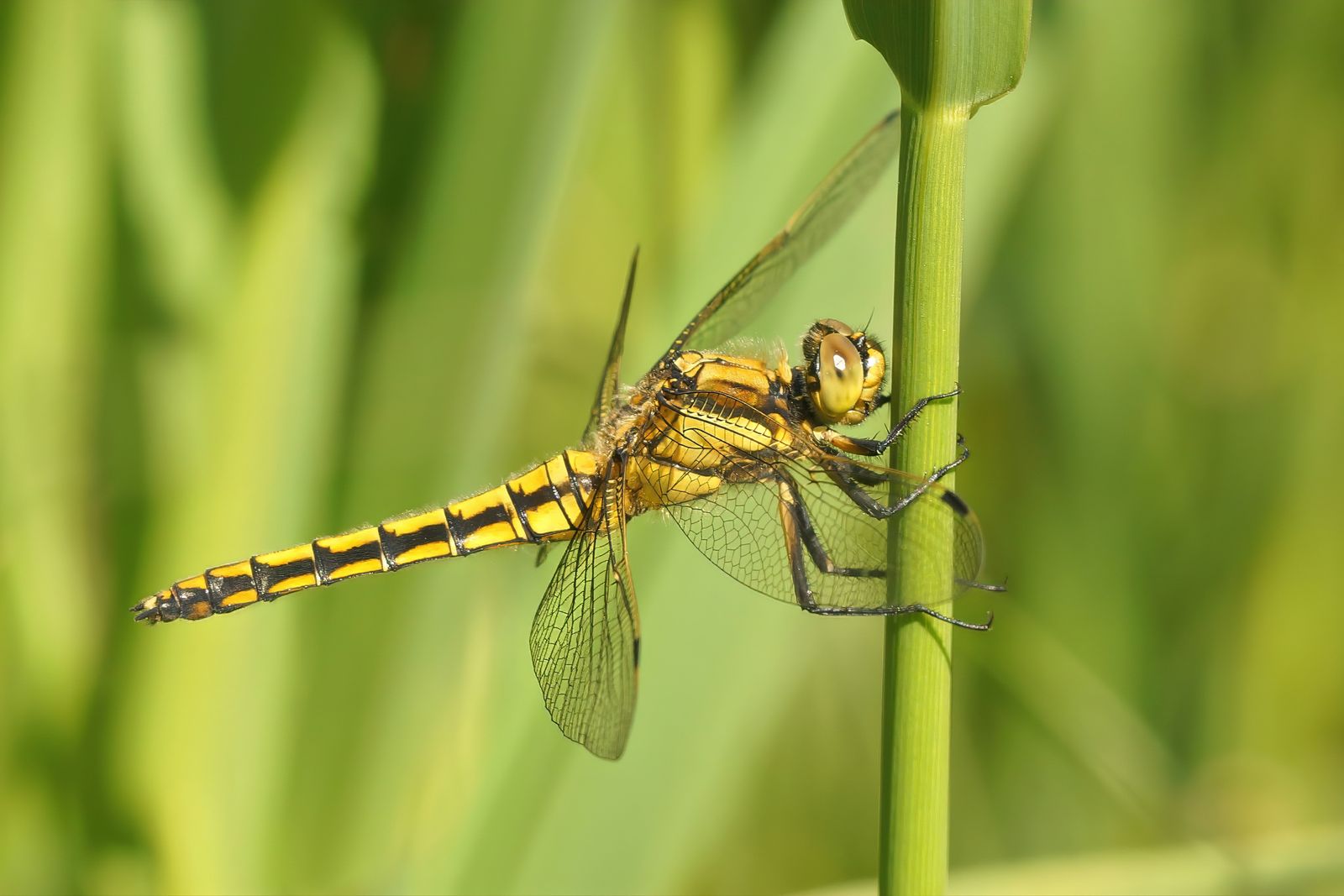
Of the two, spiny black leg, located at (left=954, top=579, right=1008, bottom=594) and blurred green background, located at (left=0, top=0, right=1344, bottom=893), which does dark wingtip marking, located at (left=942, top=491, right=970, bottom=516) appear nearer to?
spiny black leg, located at (left=954, top=579, right=1008, bottom=594)

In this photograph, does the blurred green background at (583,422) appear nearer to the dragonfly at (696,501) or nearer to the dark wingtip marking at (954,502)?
the dragonfly at (696,501)

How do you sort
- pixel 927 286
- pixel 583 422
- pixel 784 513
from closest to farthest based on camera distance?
1. pixel 927 286
2. pixel 784 513
3. pixel 583 422

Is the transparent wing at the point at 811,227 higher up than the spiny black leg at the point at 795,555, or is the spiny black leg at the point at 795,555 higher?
the transparent wing at the point at 811,227

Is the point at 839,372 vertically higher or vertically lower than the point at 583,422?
lower

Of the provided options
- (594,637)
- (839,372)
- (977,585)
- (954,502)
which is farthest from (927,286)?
(594,637)

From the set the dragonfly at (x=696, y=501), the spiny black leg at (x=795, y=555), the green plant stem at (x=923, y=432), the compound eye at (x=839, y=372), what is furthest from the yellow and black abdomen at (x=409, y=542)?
the green plant stem at (x=923, y=432)

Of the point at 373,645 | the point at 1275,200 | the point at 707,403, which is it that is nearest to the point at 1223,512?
the point at 1275,200

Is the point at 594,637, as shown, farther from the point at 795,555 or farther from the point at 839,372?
the point at 839,372

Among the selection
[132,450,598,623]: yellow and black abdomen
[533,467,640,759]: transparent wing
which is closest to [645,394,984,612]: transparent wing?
[533,467,640,759]: transparent wing
